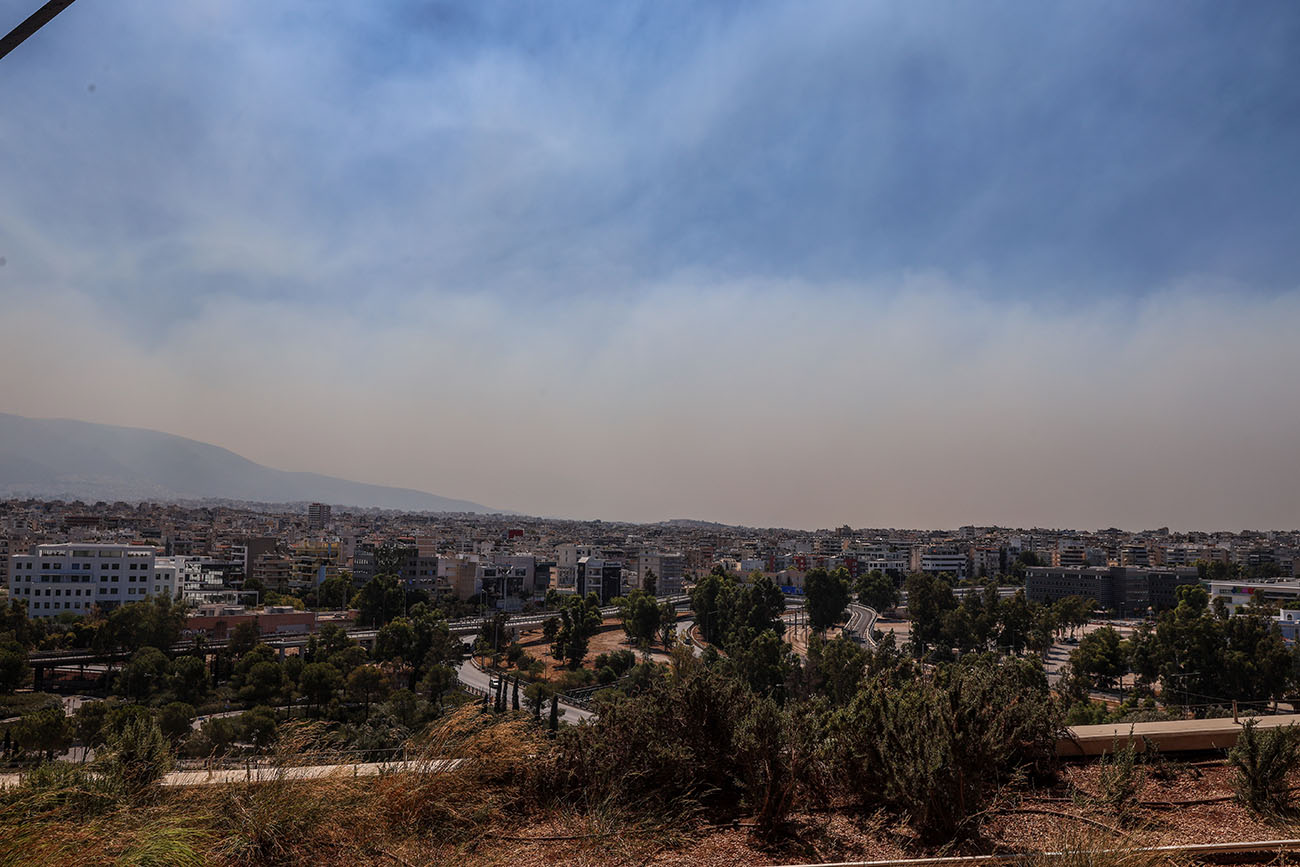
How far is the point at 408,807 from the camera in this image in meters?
3.43

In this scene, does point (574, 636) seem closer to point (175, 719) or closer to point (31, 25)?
point (175, 719)

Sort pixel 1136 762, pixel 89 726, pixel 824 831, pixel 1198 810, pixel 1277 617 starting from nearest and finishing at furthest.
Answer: pixel 824 831, pixel 1198 810, pixel 1136 762, pixel 89 726, pixel 1277 617

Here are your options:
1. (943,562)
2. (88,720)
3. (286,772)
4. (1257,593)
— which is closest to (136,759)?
(286,772)

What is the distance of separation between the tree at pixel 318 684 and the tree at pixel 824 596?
31040mm

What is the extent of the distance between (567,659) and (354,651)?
11076 millimetres

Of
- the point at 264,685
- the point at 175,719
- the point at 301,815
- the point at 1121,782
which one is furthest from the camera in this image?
the point at 264,685

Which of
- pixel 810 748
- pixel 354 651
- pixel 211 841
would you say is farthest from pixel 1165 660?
pixel 211 841

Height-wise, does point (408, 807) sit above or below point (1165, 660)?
above

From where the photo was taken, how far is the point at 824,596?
48812 millimetres

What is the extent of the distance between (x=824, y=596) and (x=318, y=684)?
32097 millimetres

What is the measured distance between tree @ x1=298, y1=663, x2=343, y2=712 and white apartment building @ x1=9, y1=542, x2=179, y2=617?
22.5m

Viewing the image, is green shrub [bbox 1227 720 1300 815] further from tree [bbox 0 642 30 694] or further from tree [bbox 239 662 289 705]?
tree [bbox 0 642 30 694]

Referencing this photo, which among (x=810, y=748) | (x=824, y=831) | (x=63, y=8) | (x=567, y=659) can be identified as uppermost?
(x=63, y=8)

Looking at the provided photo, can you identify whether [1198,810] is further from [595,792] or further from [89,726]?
[89,726]
